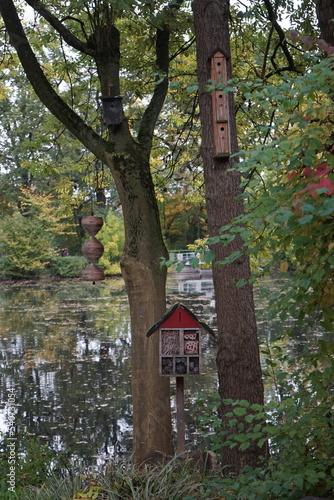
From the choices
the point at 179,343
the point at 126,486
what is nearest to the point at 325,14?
the point at 179,343

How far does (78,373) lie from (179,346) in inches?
282

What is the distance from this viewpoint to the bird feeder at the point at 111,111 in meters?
5.72

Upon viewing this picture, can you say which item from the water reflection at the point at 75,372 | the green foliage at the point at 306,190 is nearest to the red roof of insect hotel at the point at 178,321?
the green foliage at the point at 306,190

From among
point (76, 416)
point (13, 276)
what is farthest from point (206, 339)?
point (13, 276)

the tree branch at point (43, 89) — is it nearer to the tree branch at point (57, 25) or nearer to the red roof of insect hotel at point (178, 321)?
the tree branch at point (57, 25)

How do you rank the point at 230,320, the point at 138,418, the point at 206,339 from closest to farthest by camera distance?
the point at 230,320
the point at 138,418
the point at 206,339

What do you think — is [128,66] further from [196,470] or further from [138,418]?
[196,470]

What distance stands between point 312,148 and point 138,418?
4.05 meters

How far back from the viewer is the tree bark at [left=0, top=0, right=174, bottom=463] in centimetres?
562

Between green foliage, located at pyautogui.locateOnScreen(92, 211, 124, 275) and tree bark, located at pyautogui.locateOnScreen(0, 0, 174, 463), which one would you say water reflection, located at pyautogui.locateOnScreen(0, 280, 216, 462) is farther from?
green foliage, located at pyautogui.locateOnScreen(92, 211, 124, 275)

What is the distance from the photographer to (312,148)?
2.19 m

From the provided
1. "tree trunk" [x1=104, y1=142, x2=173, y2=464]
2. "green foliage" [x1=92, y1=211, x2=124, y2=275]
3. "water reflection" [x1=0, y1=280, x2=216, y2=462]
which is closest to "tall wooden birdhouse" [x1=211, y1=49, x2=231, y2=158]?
"tree trunk" [x1=104, y1=142, x2=173, y2=464]

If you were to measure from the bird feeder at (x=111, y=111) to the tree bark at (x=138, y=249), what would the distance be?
0.41 feet

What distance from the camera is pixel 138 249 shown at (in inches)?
223
